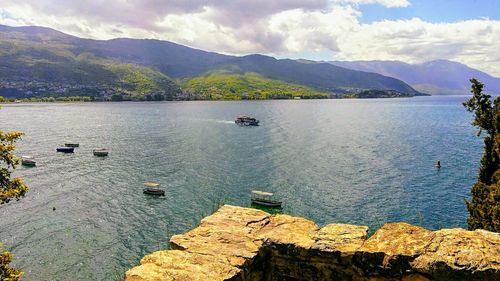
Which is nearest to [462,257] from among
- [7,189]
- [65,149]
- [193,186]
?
[7,189]

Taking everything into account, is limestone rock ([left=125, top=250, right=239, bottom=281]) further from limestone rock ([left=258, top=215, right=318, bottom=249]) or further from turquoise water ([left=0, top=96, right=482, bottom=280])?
turquoise water ([left=0, top=96, right=482, bottom=280])

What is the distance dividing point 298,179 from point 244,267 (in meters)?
72.1

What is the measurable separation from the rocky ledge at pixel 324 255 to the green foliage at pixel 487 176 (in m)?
26.9

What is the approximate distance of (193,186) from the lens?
7912 centimetres

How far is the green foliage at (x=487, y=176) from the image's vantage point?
3655cm

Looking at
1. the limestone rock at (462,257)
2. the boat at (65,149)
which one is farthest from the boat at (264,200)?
the boat at (65,149)

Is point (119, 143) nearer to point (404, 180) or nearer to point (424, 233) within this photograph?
point (404, 180)

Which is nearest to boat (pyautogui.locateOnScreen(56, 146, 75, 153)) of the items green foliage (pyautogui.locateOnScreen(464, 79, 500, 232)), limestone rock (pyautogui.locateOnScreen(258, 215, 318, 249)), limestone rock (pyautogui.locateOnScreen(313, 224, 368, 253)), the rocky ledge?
green foliage (pyautogui.locateOnScreen(464, 79, 500, 232))

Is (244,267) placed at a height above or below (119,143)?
above

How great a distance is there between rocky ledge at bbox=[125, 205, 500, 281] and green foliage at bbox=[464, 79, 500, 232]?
88.3 feet

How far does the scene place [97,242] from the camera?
170 feet

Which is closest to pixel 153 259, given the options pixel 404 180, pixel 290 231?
pixel 290 231

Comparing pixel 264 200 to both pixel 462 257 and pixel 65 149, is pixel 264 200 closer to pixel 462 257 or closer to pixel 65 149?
pixel 462 257

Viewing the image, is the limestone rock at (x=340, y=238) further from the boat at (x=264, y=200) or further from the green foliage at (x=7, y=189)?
the boat at (x=264, y=200)
